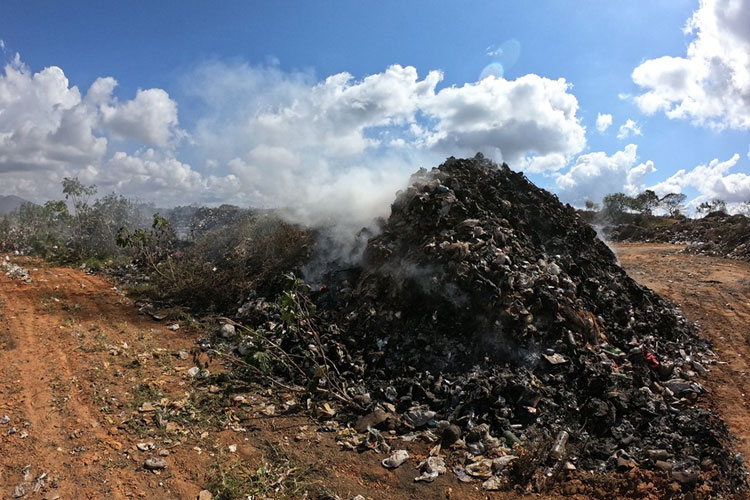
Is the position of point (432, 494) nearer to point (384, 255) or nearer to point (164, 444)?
point (164, 444)

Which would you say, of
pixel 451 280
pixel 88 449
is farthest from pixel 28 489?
pixel 451 280

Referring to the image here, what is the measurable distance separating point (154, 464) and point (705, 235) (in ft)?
67.6

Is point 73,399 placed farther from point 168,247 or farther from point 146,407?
point 168,247

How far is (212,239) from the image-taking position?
38.2ft

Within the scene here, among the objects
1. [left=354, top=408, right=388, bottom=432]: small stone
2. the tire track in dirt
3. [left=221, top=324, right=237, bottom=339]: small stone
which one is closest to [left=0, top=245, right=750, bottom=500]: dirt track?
the tire track in dirt

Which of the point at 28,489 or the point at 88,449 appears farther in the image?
the point at 88,449

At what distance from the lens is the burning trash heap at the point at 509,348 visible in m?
3.99

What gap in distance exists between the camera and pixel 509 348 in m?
5.09

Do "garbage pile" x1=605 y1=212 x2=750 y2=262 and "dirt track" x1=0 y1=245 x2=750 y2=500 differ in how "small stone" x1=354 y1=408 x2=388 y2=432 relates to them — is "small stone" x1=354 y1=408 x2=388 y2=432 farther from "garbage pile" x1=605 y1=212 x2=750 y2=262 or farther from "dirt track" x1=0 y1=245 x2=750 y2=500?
"garbage pile" x1=605 y1=212 x2=750 y2=262

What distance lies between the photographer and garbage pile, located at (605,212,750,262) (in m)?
13.9

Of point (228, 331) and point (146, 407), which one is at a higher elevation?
point (228, 331)

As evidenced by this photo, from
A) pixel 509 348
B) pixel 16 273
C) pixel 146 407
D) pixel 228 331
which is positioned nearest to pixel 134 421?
pixel 146 407

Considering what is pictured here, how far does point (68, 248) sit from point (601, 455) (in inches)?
605

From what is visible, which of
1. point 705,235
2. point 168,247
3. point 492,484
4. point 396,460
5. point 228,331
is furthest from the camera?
point 705,235
